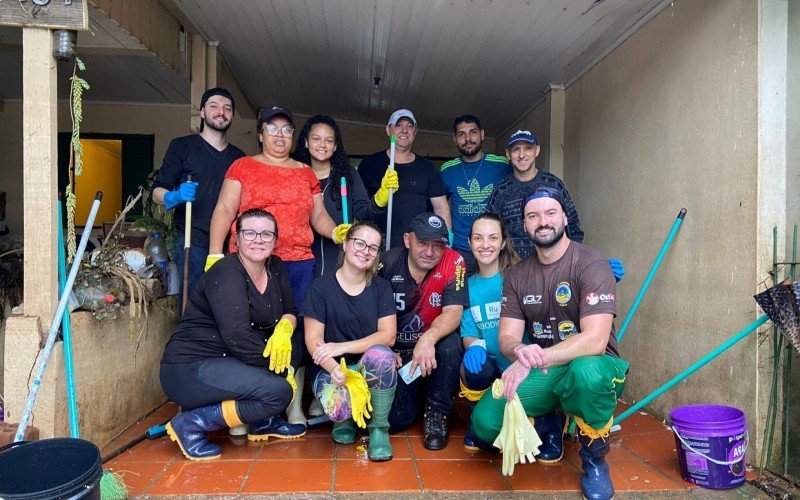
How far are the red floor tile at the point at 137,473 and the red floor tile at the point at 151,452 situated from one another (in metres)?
0.05

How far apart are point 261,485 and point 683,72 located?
290 cm

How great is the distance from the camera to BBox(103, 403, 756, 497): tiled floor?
227 cm

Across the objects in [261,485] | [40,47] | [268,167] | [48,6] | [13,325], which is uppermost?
[48,6]

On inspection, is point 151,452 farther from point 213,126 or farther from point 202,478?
point 213,126

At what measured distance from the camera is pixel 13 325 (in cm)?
229

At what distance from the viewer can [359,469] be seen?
8.07 ft

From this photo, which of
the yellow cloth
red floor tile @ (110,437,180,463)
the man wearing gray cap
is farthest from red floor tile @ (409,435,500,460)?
the man wearing gray cap

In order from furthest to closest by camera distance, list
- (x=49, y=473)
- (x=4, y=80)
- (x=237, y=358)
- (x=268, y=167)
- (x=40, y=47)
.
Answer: (x=4, y=80) → (x=268, y=167) → (x=237, y=358) → (x=40, y=47) → (x=49, y=473)

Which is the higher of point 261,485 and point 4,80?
point 4,80

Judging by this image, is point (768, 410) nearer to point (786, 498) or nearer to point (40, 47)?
point (786, 498)

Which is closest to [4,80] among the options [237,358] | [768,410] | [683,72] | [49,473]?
[237,358]

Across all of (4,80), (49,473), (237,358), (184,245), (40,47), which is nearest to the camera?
(49,473)

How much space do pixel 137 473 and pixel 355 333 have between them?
1.11m

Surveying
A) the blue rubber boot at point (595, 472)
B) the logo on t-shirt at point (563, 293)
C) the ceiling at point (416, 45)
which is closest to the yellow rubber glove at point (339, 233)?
the logo on t-shirt at point (563, 293)
